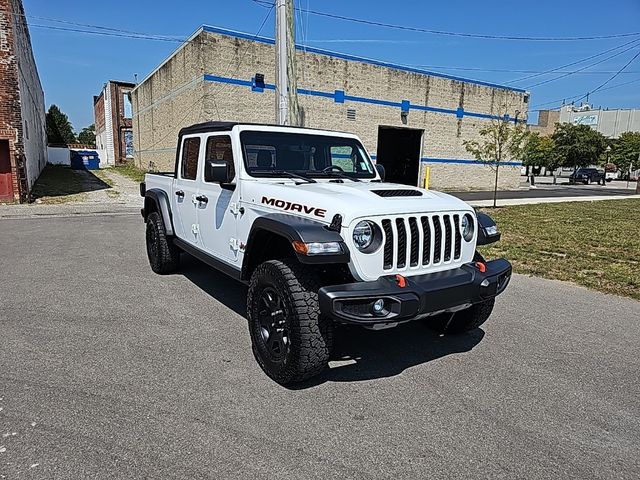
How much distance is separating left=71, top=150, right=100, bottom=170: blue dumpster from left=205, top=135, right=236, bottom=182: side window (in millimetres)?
38264

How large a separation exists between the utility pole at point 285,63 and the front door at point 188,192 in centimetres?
744

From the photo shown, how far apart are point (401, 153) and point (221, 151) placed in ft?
81.5

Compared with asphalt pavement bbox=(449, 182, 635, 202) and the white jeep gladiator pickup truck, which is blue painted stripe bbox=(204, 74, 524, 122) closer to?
asphalt pavement bbox=(449, 182, 635, 202)

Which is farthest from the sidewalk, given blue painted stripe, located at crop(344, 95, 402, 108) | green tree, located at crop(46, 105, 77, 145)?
green tree, located at crop(46, 105, 77, 145)

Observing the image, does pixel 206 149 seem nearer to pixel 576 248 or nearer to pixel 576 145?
pixel 576 248

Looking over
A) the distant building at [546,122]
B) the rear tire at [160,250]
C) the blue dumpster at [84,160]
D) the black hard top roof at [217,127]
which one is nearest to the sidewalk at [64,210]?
the rear tire at [160,250]

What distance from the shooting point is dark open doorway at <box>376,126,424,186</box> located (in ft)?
87.6

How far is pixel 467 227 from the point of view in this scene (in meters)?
3.90

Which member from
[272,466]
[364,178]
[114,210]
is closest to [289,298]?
[272,466]

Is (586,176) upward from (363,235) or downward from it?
downward

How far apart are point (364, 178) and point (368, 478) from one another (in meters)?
3.14

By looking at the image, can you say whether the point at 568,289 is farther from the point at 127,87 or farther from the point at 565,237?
the point at 127,87

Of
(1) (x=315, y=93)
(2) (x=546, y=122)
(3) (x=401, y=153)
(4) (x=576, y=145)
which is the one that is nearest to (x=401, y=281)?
(1) (x=315, y=93)

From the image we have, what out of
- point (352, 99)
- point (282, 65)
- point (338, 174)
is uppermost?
point (352, 99)
